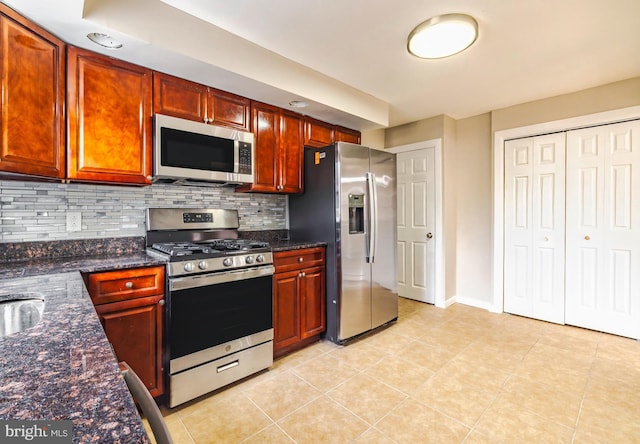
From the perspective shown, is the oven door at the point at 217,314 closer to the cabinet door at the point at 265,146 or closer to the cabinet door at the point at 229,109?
the cabinet door at the point at 265,146

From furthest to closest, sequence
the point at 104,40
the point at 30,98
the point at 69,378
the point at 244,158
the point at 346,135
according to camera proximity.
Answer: the point at 346,135 < the point at 244,158 < the point at 104,40 < the point at 30,98 < the point at 69,378

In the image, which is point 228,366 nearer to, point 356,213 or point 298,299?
point 298,299

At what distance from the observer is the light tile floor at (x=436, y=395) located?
1.66 metres

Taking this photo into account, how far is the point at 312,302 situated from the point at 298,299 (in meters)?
0.17

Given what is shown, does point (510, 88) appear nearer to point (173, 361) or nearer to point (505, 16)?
point (505, 16)

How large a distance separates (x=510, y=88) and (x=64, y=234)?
3.91 meters

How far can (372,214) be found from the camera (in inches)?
111

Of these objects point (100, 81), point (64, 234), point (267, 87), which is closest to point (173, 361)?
point (64, 234)

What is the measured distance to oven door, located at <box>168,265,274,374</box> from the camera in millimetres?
1856

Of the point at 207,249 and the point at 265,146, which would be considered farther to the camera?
the point at 265,146

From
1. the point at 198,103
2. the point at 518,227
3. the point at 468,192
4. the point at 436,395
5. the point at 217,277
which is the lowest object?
the point at 436,395

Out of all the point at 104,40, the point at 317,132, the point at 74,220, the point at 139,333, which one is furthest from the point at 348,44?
the point at 139,333

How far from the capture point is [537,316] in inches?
131

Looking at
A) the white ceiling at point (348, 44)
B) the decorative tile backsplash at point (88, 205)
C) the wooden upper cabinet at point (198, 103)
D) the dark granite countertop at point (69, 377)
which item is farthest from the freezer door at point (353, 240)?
the dark granite countertop at point (69, 377)
